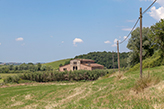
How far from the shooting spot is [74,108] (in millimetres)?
12578

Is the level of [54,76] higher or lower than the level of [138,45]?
lower

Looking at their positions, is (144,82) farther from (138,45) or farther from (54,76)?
(54,76)

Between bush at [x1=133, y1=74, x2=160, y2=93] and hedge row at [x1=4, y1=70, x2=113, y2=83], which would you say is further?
hedge row at [x1=4, y1=70, x2=113, y2=83]

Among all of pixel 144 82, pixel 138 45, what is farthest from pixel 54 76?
pixel 144 82

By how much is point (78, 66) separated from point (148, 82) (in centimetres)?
8242

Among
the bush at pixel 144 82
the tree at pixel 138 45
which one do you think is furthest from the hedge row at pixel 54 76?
the bush at pixel 144 82

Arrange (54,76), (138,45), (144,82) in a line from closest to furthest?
(144,82) → (138,45) → (54,76)

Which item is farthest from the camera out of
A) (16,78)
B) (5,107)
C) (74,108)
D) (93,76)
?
(93,76)

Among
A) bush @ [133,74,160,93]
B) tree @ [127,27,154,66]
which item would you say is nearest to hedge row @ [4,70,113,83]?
tree @ [127,27,154,66]

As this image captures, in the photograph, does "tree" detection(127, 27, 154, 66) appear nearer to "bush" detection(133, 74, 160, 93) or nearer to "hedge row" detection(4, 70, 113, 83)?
"hedge row" detection(4, 70, 113, 83)

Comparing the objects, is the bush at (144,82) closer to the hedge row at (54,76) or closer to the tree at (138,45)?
the tree at (138,45)

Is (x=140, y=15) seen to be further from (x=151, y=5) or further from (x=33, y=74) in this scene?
(x=33, y=74)

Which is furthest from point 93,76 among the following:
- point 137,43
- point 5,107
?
point 5,107

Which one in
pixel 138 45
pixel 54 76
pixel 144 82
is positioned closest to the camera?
pixel 144 82
